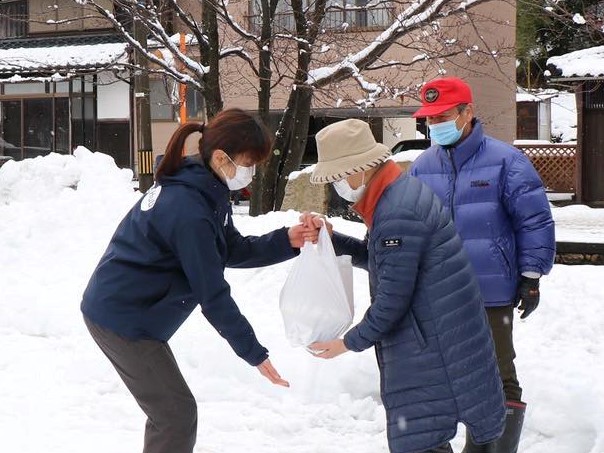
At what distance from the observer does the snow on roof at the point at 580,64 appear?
18.4 m

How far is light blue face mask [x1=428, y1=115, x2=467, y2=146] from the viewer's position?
4203mm

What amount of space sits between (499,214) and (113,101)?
23.6m

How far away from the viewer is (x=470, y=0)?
10.7 meters

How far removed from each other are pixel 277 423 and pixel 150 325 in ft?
7.47

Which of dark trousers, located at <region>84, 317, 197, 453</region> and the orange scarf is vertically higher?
the orange scarf

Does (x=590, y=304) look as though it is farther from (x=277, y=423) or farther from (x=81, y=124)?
(x=81, y=124)

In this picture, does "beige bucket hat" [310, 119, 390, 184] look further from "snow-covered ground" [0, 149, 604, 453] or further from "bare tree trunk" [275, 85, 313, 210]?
"bare tree trunk" [275, 85, 313, 210]

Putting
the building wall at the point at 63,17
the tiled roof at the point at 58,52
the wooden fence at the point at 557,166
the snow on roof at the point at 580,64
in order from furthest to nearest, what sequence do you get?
1. the building wall at the point at 63,17
2. the tiled roof at the point at 58,52
3. the wooden fence at the point at 557,166
4. the snow on roof at the point at 580,64

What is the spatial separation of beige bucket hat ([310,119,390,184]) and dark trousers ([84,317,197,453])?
0.90 m

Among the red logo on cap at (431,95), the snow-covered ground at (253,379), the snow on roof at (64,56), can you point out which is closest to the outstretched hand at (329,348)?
the red logo on cap at (431,95)

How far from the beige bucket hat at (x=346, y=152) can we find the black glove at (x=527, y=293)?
1359mm

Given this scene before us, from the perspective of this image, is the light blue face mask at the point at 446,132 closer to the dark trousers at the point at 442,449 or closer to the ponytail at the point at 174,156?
the ponytail at the point at 174,156

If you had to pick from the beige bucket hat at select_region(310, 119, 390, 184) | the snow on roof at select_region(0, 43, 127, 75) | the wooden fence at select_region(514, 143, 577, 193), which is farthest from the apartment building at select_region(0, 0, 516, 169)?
the beige bucket hat at select_region(310, 119, 390, 184)

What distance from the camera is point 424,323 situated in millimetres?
3084
